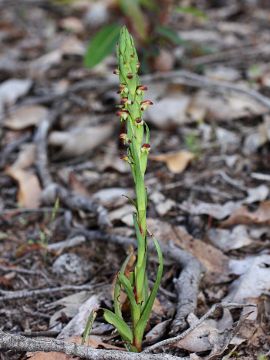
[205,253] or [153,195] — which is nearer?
[205,253]

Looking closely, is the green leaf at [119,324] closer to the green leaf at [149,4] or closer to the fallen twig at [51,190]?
the fallen twig at [51,190]

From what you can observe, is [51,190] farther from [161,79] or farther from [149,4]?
[149,4]

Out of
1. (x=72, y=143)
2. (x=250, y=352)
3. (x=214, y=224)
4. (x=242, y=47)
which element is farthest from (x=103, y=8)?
(x=250, y=352)

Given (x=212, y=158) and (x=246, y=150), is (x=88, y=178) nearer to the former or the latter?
(x=212, y=158)

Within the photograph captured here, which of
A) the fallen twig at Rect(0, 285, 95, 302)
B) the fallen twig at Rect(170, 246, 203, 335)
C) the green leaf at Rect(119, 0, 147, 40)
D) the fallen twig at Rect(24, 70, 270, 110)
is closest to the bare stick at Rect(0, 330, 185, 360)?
the fallen twig at Rect(170, 246, 203, 335)

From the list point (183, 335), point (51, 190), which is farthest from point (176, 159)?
point (183, 335)

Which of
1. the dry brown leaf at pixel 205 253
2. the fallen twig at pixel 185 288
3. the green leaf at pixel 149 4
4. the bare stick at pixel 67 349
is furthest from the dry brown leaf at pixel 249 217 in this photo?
the green leaf at pixel 149 4

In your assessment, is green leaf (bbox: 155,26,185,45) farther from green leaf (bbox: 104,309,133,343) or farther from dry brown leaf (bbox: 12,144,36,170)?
green leaf (bbox: 104,309,133,343)
